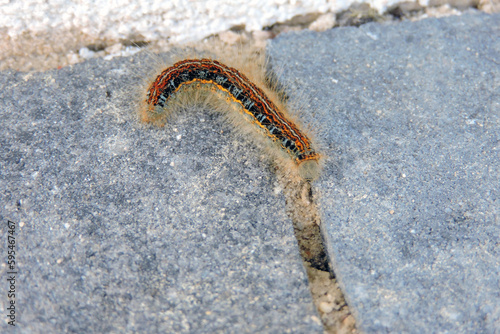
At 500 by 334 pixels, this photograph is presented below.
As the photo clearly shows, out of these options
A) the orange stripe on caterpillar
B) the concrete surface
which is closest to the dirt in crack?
the orange stripe on caterpillar

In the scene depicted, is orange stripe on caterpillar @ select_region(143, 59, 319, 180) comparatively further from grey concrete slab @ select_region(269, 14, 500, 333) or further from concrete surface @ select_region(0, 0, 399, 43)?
concrete surface @ select_region(0, 0, 399, 43)

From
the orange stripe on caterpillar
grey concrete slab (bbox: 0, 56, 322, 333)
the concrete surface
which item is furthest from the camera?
the concrete surface

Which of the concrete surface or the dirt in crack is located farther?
the concrete surface

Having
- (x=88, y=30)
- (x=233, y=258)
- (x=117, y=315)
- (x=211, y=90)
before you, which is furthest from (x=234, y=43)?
(x=117, y=315)

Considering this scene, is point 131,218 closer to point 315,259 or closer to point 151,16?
point 315,259

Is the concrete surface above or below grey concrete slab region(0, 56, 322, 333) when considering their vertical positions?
above

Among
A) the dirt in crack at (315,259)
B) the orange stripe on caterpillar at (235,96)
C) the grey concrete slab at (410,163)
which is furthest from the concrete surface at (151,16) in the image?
the dirt in crack at (315,259)

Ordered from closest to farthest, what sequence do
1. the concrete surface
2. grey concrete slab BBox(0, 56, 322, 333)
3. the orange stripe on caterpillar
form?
grey concrete slab BBox(0, 56, 322, 333), the orange stripe on caterpillar, the concrete surface

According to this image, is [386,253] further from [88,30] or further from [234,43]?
[88,30]
